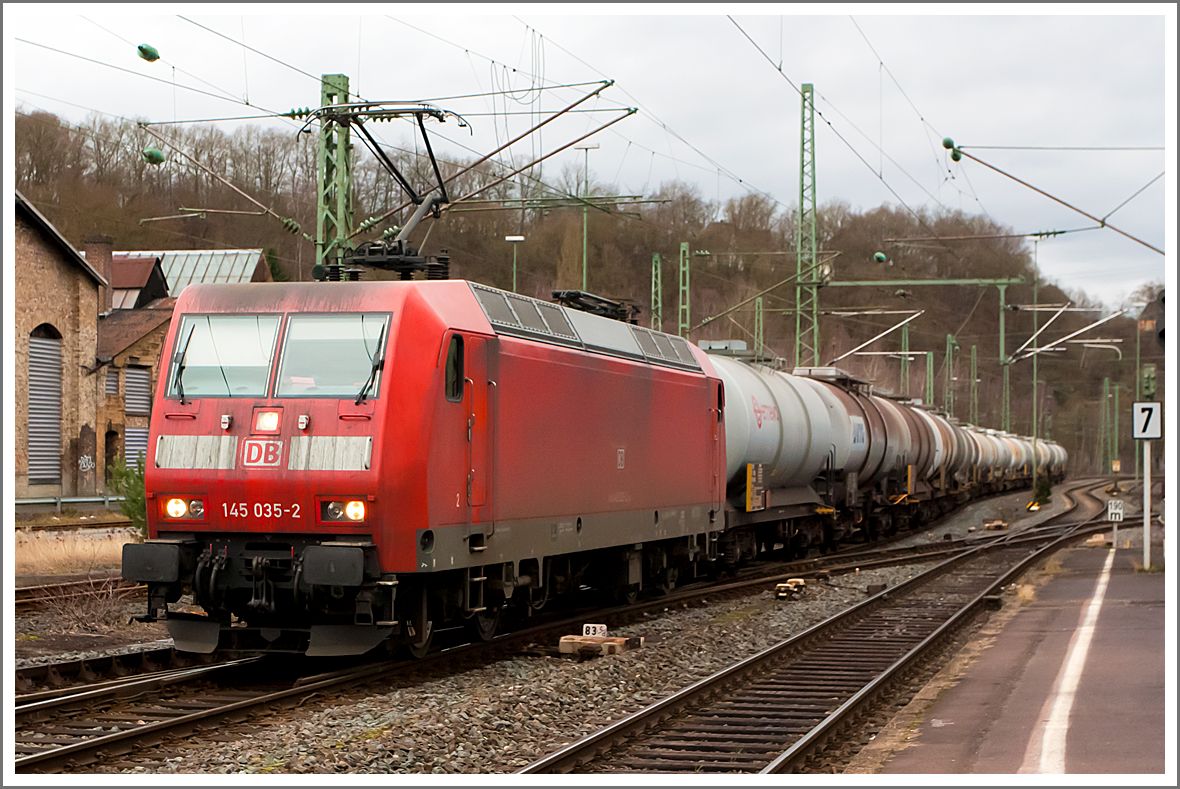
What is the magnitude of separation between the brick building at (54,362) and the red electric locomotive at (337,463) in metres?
28.0

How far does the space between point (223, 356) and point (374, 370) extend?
149cm

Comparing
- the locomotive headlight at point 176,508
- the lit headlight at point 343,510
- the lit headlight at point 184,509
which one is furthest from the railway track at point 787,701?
the locomotive headlight at point 176,508

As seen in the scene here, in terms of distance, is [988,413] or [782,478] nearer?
[782,478]

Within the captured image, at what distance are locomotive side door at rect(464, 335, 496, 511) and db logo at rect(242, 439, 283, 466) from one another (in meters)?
1.68

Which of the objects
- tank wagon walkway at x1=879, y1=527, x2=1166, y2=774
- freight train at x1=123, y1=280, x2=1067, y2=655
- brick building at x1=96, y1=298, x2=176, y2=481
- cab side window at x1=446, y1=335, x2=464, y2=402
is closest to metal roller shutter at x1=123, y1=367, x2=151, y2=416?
brick building at x1=96, y1=298, x2=176, y2=481

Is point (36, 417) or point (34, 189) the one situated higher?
point (34, 189)

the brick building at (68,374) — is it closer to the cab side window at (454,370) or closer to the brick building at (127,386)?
the brick building at (127,386)

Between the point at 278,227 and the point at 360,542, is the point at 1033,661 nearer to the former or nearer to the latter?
the point at 360,542

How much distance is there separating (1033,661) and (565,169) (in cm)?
2675

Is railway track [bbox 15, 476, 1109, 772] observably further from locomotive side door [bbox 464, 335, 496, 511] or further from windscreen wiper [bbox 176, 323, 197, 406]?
windscreen wiper [bbox 176, 323, 197, 406]

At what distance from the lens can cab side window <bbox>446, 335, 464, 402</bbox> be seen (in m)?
11.8

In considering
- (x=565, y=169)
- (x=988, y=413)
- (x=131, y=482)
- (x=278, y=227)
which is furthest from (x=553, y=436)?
(x=988, y=413)

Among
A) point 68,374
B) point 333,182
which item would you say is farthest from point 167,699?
point 68,374

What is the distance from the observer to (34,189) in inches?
2044
